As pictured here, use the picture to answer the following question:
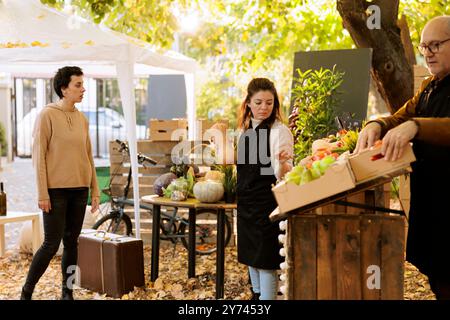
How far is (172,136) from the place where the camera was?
8359mm

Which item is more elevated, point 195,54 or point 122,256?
point 195,54

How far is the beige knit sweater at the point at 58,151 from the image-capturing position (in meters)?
5.05

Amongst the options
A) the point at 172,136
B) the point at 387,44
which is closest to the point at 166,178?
the point at 172,136

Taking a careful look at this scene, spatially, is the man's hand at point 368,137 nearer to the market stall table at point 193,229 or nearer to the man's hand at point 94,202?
the market stall table at point 193,229

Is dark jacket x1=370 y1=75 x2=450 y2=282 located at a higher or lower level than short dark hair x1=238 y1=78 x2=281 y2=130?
lower

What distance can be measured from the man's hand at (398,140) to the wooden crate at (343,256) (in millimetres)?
479

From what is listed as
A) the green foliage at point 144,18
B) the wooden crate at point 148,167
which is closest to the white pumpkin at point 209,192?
the wooden crate at point 148,167

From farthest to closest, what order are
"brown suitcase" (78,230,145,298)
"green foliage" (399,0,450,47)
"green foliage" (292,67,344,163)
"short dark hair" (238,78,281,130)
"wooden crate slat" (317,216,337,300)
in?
1. "green foliage" (399,0,450,47)
2. "brown suitcase" (78,230,145,298)
3. "green foliage" (292,67,344,163)
4. "short dark hair" (238,78,281,130)
5. "wooden crate slat" (317,216,337,300)

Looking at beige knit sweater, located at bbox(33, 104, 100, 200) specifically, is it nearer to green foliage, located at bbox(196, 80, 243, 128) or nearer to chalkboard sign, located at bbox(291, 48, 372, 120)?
chalkboard sign, located at bbox(291, 48, 372, 120)

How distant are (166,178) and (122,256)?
1012 mm

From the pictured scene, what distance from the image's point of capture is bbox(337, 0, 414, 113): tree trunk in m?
7.02

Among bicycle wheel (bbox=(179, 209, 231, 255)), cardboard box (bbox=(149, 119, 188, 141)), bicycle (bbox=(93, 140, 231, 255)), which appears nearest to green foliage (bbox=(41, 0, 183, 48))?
cardboard box (bbox=(149, 119, 188, 141))
